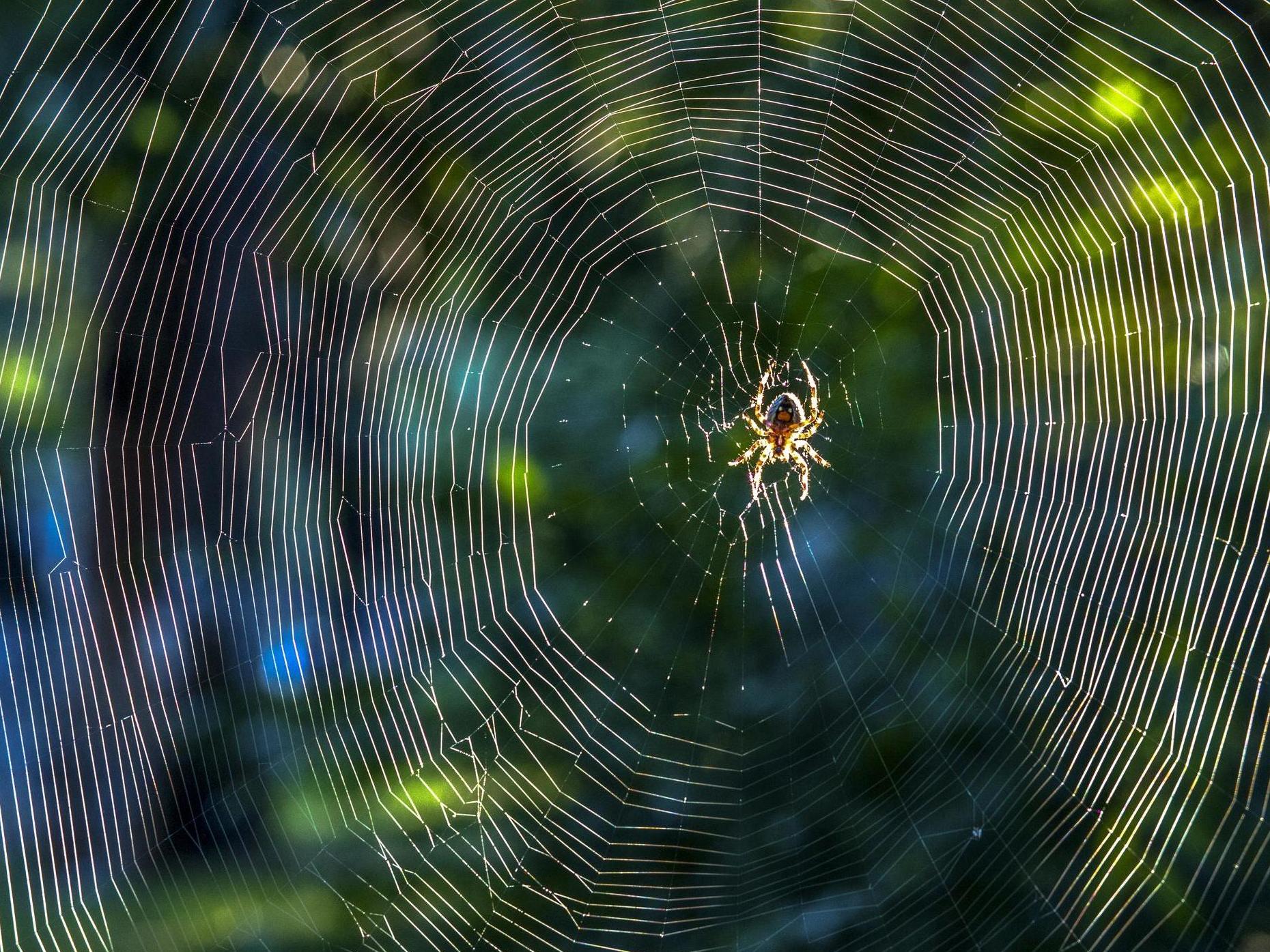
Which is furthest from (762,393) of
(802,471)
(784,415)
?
(802,471)

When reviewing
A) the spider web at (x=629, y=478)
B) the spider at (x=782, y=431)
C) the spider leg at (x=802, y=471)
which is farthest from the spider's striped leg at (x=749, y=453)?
the spider leg at (x=802, y=471)

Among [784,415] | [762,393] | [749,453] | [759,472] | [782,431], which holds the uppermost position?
[762,393]

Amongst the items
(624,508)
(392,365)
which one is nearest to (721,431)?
(624,508)

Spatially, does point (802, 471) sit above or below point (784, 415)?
below

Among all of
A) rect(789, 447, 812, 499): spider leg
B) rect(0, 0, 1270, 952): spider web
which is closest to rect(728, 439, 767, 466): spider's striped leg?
rect(0, 0, 1270, 952): spider web

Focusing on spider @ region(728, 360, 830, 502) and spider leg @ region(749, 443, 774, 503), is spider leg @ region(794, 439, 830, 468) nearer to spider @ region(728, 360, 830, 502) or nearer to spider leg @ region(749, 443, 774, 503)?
spider @ region(728, 360, 830, 502)

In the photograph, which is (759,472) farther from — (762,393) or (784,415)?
(762,393)

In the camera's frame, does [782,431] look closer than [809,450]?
Yes
